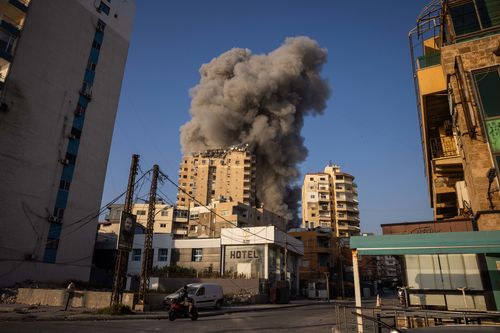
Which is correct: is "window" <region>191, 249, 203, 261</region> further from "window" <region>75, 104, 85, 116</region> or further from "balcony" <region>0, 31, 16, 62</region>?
"balcony" <region>0, 31, 16, 62</region>

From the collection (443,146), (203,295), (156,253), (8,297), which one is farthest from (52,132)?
(443,146)

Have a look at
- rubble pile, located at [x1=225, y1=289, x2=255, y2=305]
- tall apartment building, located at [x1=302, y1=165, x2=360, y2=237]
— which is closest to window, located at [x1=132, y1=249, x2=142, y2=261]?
rubble pile, located at [x1=225, y1=289, x2=255, y2=305]

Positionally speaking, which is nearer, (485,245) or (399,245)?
(485,245)

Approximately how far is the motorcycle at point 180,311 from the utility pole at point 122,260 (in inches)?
152

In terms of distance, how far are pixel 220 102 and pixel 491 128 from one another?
80.1 m

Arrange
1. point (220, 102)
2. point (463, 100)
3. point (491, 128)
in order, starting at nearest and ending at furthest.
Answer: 1. point (491, 128)
2. point (463, 100)
3. point (220, 102)

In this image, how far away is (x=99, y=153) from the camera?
130ft

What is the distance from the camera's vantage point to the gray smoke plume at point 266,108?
84.8 meters

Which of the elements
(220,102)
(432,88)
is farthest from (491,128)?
(220,102)

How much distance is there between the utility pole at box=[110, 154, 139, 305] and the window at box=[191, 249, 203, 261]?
945 inches

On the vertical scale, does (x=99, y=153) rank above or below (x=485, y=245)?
above

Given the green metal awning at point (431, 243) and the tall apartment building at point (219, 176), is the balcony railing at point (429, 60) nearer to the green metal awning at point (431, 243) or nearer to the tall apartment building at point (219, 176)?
the green metal awning at point (431, 243)

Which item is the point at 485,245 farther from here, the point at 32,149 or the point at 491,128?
the point at 32,149

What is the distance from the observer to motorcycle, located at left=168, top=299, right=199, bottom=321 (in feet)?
46.7
